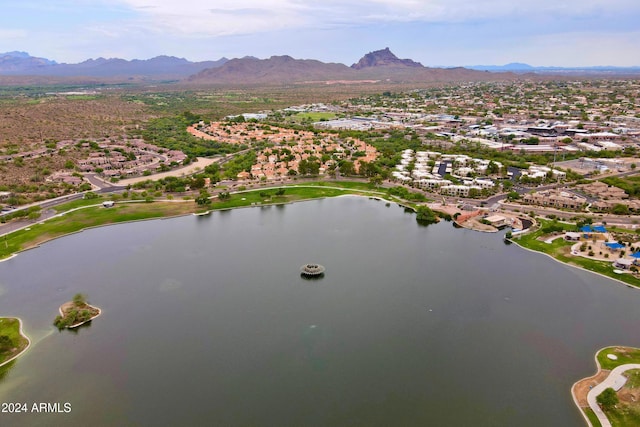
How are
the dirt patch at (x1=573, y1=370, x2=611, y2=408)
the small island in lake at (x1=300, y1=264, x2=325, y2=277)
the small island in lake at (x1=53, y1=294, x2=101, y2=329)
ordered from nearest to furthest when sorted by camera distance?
the dirt patch at (x1=573, y1=370, x2=611, y2=408), the small island in lake at (x1=53, y1=294, x2=101, y2=329), the small island in lake at (x1=300, y1=264, x2=325, y2=277)

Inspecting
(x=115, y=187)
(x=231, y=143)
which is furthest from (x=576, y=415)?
(x=231, y=143)

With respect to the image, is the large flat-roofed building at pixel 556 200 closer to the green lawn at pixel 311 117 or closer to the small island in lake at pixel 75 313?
the small island in lake at pixel 75 313

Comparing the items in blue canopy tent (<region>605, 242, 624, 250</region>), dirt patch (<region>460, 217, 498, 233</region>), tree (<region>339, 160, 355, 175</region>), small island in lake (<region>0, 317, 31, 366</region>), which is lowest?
dirt patch (<region>460, 217, 498, 233</region>)

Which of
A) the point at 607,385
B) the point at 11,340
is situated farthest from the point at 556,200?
the point at 11,340

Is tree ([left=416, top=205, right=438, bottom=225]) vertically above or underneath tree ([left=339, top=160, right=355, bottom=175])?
underneath

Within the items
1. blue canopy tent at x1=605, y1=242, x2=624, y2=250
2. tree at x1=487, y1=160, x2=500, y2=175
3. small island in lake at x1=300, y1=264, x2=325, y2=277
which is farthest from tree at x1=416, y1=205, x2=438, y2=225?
tree at x1=487, y1=160, x2=500, y2=175

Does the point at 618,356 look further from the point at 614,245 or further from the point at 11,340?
the point at 11,340

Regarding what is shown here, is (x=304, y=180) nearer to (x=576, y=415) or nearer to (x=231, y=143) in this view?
(x=231, y=143)

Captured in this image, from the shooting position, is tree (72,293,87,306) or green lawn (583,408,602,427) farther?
tree (72,293,87,306)

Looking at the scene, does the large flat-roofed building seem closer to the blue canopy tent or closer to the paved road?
the blue canopy tent

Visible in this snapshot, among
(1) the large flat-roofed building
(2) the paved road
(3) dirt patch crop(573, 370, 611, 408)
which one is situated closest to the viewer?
(2) the paved road
